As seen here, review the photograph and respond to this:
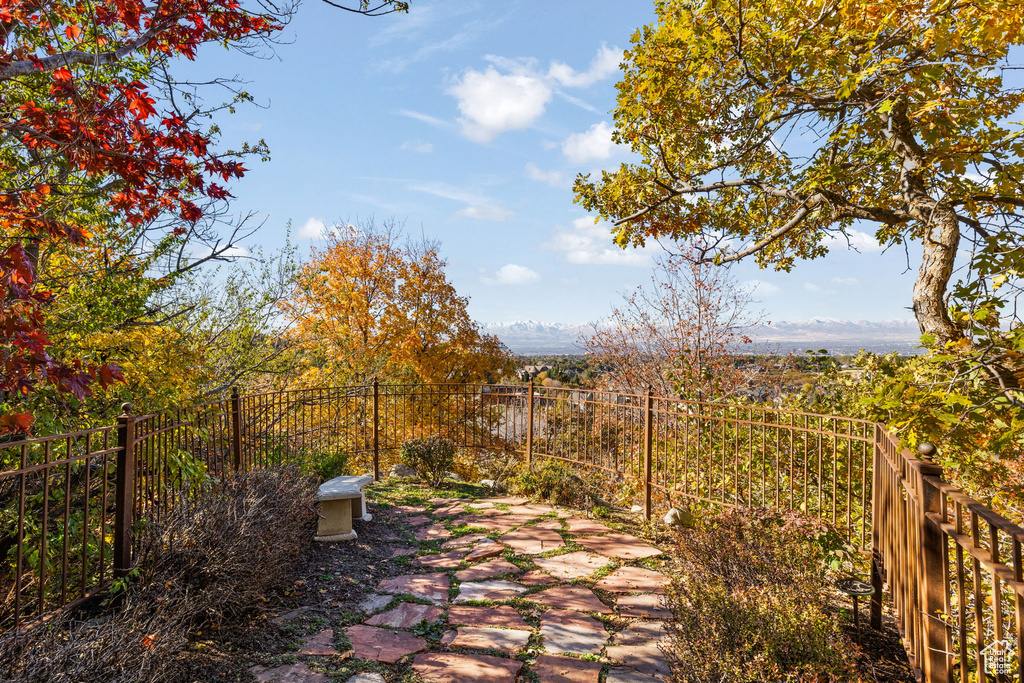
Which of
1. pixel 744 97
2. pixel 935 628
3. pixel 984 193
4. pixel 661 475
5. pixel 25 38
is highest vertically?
pixel 25 38

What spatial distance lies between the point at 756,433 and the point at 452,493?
4199mm

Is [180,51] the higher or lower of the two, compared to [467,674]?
higher

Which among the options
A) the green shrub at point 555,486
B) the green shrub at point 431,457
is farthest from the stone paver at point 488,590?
the green shrub at point 431,457

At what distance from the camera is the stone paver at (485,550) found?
4961 millimetres

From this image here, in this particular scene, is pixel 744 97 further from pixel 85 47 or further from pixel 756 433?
pixel 85 47

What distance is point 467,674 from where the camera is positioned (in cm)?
303

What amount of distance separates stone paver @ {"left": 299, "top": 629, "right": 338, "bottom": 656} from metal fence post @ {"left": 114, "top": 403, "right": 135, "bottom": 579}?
1.31 metres

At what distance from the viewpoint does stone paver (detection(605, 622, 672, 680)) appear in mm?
3062

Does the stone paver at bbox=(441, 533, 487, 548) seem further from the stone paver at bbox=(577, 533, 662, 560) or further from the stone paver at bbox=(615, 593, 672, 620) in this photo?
the stone paver at bbox=(615, 593, 672, 620)

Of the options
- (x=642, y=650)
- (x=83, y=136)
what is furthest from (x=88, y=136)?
(x=642, y=650)

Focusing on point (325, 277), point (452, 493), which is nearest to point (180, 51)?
point (452, 493)

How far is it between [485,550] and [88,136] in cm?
481

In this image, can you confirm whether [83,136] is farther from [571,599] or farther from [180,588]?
[571,599]

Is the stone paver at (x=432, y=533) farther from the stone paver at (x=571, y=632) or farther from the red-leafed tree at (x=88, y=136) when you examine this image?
the red-leafed tree at (x=88, y=136)
